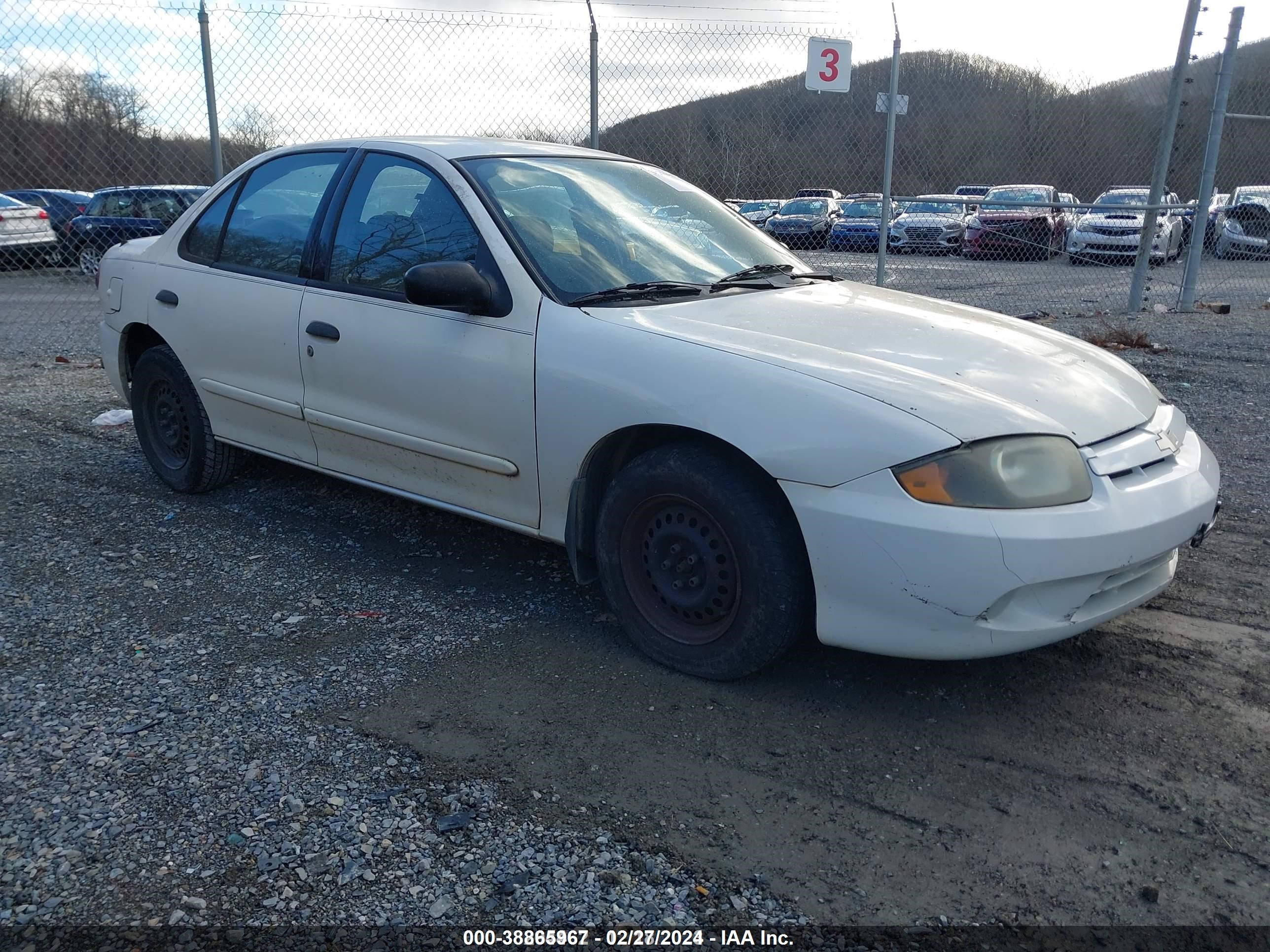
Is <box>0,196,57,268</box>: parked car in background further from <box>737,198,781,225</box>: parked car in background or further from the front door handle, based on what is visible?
the front door handle

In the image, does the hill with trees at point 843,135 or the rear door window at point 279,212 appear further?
the hill with trees at point 843,135

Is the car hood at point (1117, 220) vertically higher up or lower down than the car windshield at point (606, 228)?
lower down

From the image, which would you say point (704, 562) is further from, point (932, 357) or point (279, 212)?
point (279, 212)

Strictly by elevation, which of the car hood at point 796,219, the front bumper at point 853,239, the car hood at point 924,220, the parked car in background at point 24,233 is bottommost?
the parked car in background at point 24,233

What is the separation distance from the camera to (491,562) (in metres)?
4.14

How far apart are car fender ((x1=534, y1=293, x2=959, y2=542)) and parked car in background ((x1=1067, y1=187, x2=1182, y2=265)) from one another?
10609 mm

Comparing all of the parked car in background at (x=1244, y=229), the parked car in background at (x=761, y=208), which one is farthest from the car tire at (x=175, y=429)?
the parked car in background at (x=1244, y=229)

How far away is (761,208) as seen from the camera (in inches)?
556

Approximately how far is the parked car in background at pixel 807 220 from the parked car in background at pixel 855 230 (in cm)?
11

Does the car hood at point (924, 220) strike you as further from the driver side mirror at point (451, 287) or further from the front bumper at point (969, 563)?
the front bumper at point (969, 563)

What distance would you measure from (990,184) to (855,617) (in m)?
13.4

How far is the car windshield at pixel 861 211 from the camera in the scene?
1462 cm

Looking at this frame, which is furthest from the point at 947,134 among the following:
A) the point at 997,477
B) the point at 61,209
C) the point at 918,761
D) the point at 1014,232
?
the point at 918,761

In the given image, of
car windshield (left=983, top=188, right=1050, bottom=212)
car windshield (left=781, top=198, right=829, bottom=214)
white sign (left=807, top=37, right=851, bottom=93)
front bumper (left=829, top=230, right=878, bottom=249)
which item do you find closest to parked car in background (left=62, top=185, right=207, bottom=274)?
white sign (left=807, top=37, right=851, bottom=93)
